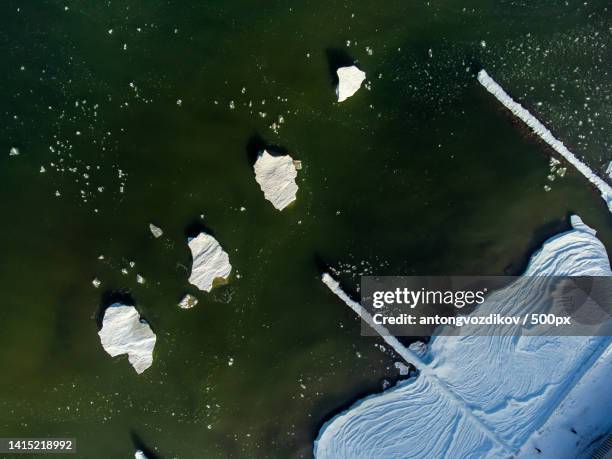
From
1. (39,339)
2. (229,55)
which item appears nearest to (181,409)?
(39,339)

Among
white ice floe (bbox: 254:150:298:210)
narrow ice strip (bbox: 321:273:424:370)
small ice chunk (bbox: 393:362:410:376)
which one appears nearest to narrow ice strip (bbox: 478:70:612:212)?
white ice floe (bbox: 254:150:298:210)

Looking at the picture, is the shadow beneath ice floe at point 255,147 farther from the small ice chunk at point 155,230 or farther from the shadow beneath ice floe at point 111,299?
the shadow beneath ice floe at point 111,299

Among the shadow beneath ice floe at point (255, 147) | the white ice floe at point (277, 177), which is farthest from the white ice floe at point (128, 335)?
the shadow beneath ice floe at point (255, 147)

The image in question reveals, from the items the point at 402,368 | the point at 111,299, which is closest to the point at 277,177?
the point at 111,299

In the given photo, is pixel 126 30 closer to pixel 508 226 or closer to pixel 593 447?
pixel 508 226
